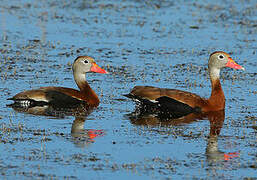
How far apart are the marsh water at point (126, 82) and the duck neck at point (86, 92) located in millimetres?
209

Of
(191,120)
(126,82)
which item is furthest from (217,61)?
(126,82)

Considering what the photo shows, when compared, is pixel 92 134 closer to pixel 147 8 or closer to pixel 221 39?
pixel 221 39

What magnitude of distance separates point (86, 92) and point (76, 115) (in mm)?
1247

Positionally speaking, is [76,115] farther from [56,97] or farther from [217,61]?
[217,61]

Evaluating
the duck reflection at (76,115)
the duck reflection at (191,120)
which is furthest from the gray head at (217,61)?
the duck reflection at (76,115)

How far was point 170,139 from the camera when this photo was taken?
10.2m

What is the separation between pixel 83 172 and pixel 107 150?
1094 mm

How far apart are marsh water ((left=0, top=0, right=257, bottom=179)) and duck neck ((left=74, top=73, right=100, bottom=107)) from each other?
0.21 metres

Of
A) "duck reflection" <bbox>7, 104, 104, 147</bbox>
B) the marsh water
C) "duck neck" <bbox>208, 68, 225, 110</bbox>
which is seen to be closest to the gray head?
"duck neck" <bbox>208, 68, 225, 110</bbox>

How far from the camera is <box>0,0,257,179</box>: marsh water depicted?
8891mm

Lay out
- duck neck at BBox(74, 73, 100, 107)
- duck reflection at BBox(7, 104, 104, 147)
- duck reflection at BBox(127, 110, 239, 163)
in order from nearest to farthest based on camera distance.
Answer: duck reflection at BBox(7, 104, 104, 147)
duck reflection at BBox(127, 110, 239, 163)
duck neck at BBox(74, 73, 100, 107)

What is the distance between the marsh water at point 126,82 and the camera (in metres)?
8.89

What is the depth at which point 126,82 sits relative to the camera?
14.5m

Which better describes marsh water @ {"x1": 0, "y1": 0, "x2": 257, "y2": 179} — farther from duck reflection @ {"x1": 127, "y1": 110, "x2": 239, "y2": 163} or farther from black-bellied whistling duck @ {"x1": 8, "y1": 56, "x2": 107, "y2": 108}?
black-bellied whistling duck @ {"x1": 8, "y1": 56, "x2": 107, "y2": 108}
